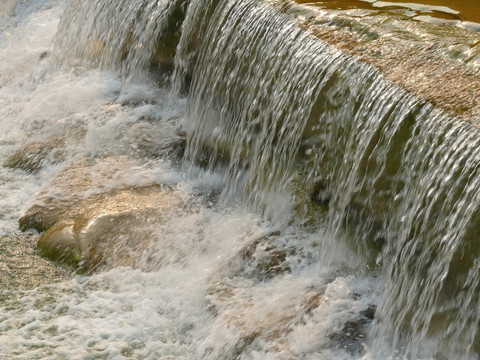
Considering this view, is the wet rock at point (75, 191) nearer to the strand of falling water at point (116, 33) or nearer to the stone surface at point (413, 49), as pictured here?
the strand of falling water at point (116, 33)

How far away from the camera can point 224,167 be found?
6074 mm

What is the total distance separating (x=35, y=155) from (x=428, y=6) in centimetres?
328

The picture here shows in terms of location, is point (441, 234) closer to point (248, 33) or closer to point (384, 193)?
point (384, 193)

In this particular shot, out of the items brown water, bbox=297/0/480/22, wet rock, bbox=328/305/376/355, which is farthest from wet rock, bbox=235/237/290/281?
brown water, bbox=297/0/480/22

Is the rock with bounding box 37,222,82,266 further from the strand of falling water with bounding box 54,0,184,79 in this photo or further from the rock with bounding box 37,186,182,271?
the strand of falling water with bounding box 54,0,184,79

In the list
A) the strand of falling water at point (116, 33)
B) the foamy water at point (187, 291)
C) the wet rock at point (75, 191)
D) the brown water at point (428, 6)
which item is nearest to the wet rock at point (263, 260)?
the foamy water at point (187, 291)

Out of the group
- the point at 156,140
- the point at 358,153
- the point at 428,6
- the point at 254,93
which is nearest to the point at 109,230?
the point at 156,140

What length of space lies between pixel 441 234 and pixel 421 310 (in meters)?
0.42

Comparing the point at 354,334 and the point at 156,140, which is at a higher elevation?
the point at 156,140

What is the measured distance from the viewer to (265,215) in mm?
5438

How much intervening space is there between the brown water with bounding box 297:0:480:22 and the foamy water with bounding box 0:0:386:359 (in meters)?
1.47

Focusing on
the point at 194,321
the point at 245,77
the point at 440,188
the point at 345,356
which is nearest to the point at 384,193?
the point at 440,188

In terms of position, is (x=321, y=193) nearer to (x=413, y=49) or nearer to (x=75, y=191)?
(x=413, y=49)

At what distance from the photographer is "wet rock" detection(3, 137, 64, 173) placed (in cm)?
641
